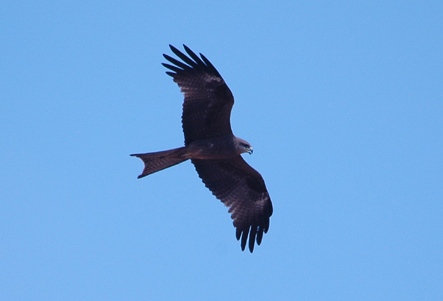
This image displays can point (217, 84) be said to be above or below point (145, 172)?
above

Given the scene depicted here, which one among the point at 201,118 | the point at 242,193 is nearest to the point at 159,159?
the point at 201,118

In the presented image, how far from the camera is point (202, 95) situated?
49.9ft

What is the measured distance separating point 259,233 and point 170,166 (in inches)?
83.1

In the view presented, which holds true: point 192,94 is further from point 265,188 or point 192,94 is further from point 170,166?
point 265,188

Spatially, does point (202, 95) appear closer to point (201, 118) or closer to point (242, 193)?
point (201, 118)

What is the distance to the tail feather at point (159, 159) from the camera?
49.3 ft

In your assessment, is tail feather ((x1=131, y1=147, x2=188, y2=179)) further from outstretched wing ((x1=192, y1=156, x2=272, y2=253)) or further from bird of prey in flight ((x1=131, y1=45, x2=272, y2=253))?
outstretched wing ((x1=192, y1=156, x2=272, y2=253))

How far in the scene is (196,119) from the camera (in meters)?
15.4

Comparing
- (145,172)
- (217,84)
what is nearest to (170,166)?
(145,172)

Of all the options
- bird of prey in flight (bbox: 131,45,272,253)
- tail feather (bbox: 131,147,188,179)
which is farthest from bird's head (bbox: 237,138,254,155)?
tail feather (bbox: 131,147,188,179)

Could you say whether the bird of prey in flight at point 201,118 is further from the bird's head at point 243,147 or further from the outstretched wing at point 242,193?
the outstretched wing at point 242,193

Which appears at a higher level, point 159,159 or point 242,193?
point 242,193

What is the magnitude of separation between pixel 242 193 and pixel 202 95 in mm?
2152

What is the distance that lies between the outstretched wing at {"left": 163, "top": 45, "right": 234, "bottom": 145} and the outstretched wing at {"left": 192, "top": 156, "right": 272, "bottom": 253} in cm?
106
